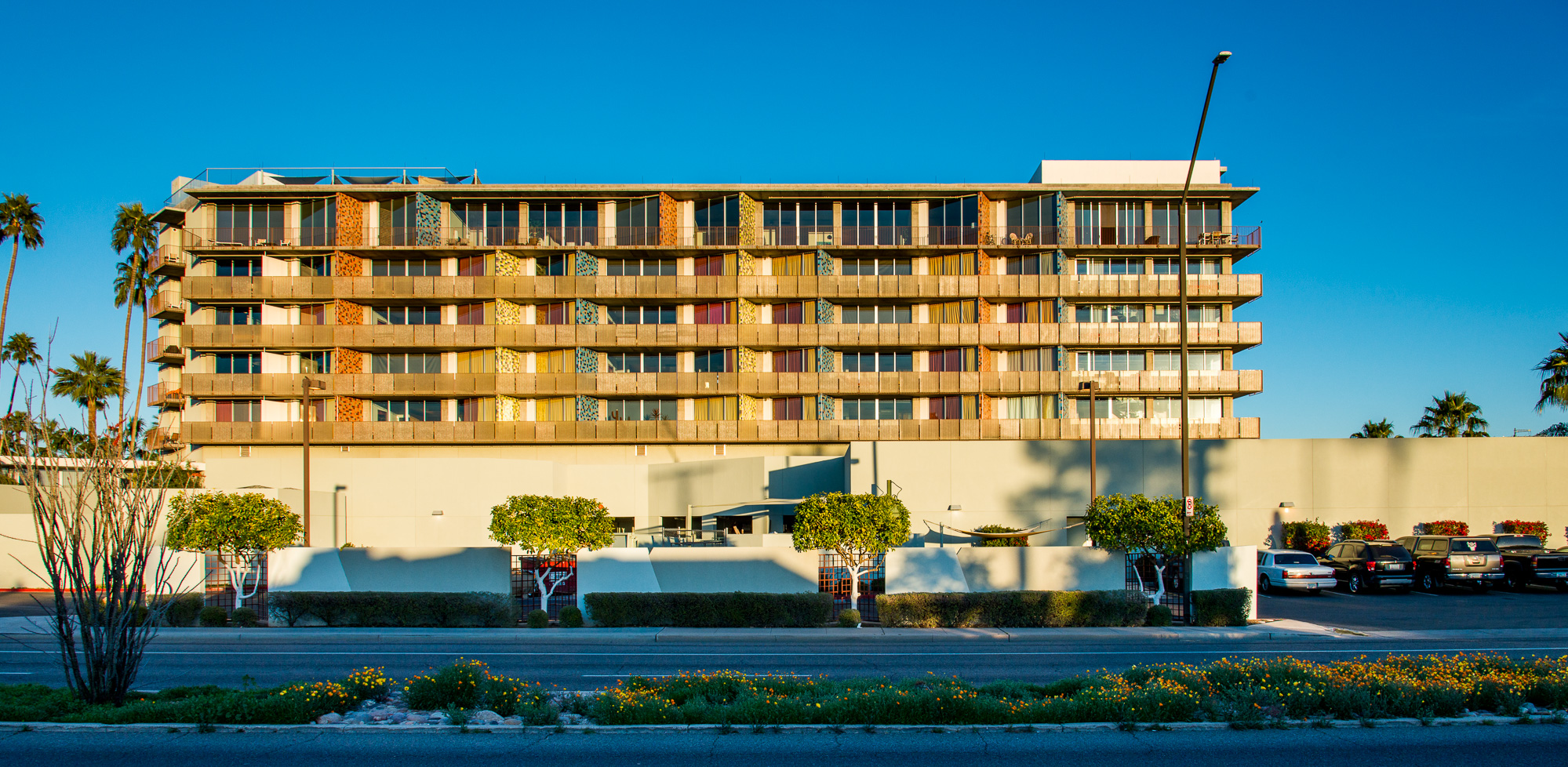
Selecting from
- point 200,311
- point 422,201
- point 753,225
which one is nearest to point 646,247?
point 753,225

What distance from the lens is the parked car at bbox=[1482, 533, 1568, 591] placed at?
1187 inches

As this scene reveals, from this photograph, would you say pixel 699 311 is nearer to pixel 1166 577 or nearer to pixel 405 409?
pixel 405 409

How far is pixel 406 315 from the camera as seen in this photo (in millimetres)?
53250

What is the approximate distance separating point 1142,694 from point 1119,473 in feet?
101

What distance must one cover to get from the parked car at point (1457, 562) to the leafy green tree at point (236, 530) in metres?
35.7

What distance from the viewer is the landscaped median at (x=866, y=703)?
10.9 meters

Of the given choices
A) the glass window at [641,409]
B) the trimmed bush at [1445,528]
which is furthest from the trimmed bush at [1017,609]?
the glass window at [641,409]

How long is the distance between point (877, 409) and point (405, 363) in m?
26.5

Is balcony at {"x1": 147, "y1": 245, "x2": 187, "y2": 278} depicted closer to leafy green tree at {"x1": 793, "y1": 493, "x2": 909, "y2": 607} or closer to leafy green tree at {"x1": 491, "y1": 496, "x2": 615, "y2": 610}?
leafy green tree at {"x1": 491, "y1": 496, "x2": 615, "y2": 610}

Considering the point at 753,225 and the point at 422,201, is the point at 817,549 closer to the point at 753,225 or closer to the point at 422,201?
the point at 753,225

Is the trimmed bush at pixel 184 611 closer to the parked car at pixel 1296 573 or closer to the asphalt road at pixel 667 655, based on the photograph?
the asphalt road at pixel 667 655

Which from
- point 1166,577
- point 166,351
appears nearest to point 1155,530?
point 1166,577

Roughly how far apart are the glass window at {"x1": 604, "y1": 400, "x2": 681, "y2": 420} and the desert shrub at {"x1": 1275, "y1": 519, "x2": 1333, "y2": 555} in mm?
30133

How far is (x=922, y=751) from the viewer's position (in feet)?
32.4
